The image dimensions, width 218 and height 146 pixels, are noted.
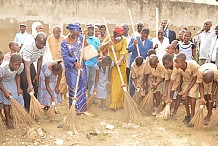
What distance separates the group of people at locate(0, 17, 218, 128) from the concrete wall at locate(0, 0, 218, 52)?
440 cm

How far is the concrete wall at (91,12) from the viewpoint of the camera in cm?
1065

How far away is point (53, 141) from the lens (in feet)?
14.8

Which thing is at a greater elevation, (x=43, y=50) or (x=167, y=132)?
(x=43, y=50)

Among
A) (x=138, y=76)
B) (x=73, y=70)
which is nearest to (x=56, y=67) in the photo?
(x=73, y=70)

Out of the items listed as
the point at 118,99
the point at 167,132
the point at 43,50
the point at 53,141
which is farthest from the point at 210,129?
the point at 43,50

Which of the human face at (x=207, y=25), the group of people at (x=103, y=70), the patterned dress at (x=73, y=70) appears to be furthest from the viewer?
the human face at (x=207, y=25)

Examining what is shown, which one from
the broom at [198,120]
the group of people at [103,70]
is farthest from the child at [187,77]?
the broom at [198,120]

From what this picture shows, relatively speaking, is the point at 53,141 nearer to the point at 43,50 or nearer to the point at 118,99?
the point at 43,50

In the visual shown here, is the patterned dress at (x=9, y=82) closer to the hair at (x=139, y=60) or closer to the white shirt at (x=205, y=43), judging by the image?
the hair at (x=139, y=60)

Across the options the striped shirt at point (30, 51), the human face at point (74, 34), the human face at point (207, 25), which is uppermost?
the human face at point (207, 25)

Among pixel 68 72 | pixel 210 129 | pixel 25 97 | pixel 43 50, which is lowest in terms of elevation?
pixel 210 129

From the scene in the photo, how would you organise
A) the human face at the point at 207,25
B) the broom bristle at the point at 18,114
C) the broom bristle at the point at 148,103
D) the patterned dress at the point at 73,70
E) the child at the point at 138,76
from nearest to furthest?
the broom bristle at the point at 18,114 < the patterned dress at the point at 73,70 < the broom bristle at the point at 148,103 < the child at the point at 138,76 < the human face at the point at 207,25

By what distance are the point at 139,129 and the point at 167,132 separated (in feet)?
1.46

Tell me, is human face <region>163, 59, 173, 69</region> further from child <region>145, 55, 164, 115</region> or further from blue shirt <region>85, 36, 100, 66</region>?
blue shirt <region>85, 36, 100, 66</region>
